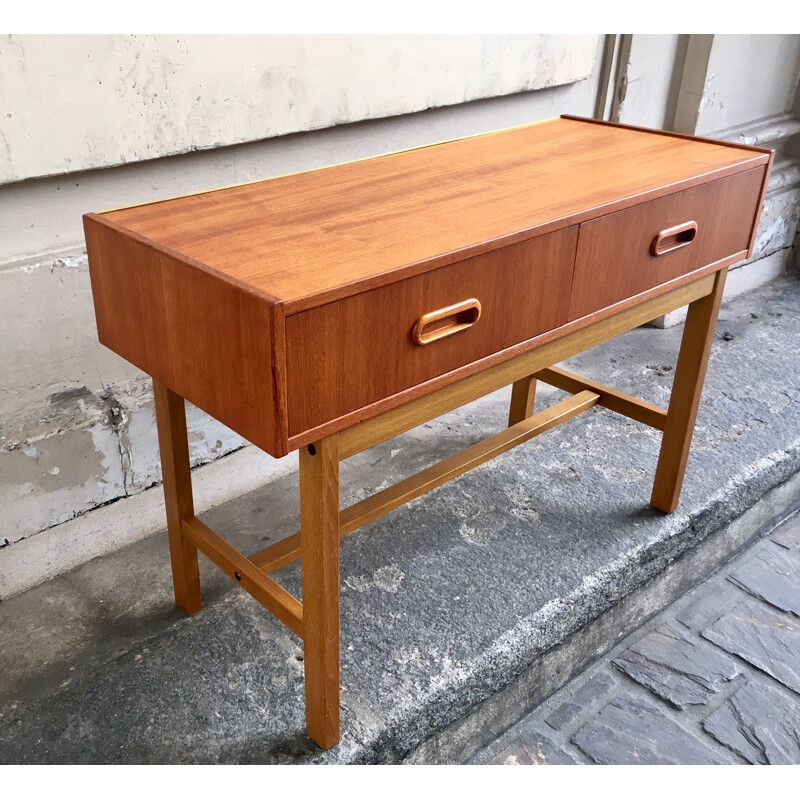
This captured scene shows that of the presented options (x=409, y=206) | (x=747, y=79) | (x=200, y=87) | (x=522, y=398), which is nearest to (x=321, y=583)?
(x=409, y=206)

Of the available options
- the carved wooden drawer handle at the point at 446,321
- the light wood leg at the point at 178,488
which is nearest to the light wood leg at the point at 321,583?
the carved wooden drawer handle at the point at 446,321

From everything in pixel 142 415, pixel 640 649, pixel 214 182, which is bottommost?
pixel 640 649

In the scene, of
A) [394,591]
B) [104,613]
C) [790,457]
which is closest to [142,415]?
[104,613]

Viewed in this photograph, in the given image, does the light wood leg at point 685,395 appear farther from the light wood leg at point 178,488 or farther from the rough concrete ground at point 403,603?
the light wood leg at point 178,488

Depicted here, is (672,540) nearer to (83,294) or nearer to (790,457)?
(790,457)

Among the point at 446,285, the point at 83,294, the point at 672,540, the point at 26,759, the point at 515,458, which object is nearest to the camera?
the point at 446,285

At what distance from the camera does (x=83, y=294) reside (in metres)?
2.15

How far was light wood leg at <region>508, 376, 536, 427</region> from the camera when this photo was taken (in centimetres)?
285

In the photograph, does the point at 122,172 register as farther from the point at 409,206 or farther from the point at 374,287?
the point at 374,287

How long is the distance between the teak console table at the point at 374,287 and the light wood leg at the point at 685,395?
0.15 ft

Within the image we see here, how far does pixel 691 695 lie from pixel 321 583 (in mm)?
1087

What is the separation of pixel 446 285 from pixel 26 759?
1.24 metres

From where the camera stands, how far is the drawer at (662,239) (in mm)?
1834

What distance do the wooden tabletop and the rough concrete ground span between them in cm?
96
